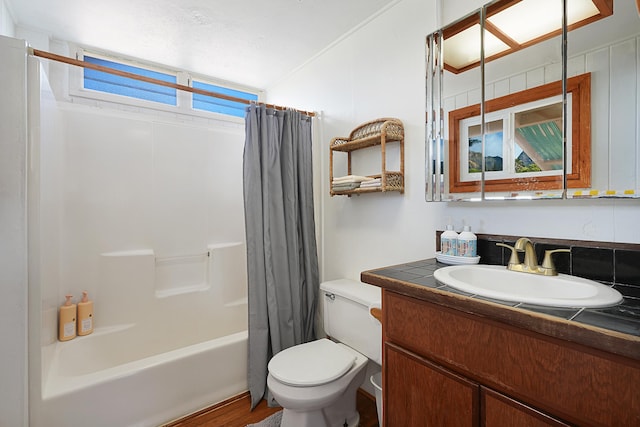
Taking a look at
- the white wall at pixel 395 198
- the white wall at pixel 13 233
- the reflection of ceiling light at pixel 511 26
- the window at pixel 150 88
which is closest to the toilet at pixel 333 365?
the white wall at pixel 395 198

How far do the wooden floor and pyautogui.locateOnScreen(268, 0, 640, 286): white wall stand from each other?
30.3 inches

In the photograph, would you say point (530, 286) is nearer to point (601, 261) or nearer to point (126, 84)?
point (601, 261)

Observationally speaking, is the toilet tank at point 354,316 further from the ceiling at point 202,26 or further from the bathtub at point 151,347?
the ceiling at point 202,26

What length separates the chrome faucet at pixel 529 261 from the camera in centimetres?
101

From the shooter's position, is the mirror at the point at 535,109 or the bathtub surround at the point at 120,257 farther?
the bathtub surround at the point at 120,257

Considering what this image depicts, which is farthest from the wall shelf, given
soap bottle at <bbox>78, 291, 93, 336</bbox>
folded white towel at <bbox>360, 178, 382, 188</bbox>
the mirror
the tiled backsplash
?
soap bottle at <bbox>78, 291, 93, 336</bbox>

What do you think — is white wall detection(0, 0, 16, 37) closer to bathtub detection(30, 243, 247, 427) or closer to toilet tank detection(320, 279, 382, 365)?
bathtub detection(30, 243, 247, 427)

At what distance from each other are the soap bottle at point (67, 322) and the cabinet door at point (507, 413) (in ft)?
7.15

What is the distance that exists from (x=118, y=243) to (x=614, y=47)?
8.67 feet

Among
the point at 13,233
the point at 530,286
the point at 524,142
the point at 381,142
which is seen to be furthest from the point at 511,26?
the point at 13,233

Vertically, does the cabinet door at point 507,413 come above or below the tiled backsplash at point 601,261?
below

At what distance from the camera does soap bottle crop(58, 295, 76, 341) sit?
174cm

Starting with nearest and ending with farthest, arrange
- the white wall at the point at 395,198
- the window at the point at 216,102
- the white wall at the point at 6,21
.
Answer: the white wall at the point at 395,198
the white wall at the point at 6,21
the window at the point at 216,102

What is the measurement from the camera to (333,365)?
141cm
